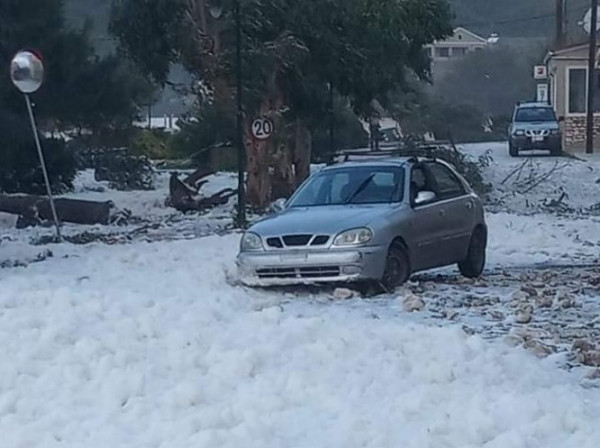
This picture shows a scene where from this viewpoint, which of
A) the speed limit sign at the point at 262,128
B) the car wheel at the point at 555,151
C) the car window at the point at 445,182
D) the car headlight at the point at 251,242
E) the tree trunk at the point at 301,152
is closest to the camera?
the car headlight at the point at 251,242

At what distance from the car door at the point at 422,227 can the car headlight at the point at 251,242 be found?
1.59 meters

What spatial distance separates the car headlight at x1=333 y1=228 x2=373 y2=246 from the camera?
1493 centimetres

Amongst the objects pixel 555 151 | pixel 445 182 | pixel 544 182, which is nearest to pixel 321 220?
pixel 445 182

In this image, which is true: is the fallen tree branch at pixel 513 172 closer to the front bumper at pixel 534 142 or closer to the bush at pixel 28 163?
the front bumper at pixel 534 142

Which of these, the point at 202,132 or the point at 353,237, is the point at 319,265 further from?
the point at 202,132

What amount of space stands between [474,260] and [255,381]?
8.11 meters

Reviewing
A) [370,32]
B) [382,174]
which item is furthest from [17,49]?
[382,174]

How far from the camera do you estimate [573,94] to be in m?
50.4

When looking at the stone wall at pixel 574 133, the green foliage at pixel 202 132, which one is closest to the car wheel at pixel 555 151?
the stone wall at pixel 574 133

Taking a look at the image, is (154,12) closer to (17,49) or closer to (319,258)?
(17,49)

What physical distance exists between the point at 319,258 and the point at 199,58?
13.4m

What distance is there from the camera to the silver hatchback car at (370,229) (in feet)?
49.1

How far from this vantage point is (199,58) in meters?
27.8

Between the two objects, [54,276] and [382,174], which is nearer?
[54,276]
